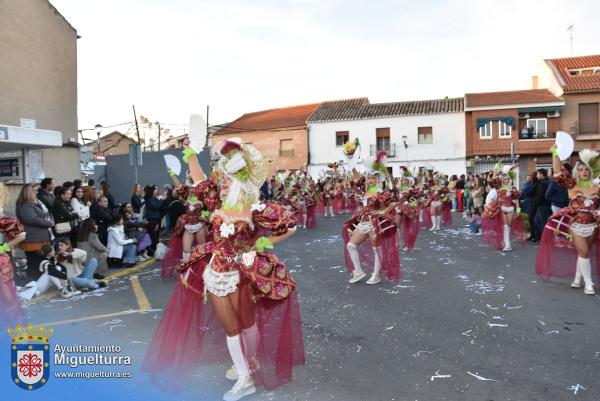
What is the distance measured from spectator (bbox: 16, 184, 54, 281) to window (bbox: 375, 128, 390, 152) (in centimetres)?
2812

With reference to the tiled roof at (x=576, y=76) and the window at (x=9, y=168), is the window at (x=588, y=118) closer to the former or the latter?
the tiled roof at (x=576, y=76)

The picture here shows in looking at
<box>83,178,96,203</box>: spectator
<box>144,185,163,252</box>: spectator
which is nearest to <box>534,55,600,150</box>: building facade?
<box>144,185,163,252</box>: spectator

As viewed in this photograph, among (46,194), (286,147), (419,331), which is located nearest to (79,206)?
(46,194)

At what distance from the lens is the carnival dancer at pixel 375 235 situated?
7.44 meters

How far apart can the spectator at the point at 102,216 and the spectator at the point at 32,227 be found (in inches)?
62.6

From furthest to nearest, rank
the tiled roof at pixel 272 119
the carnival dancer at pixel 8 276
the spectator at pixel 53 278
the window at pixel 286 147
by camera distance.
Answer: the tiled roof at pixel 272 119
the window at pixel 286 147
the spectator at pixel 53 278
the carnival dancer at pixel 8 276

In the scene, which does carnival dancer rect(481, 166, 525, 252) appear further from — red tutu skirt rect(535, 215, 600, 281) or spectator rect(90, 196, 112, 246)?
spectator rect(90, 196, 112, 246)

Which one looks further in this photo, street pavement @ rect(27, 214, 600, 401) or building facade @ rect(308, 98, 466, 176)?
building facade @ rect(308, 98, 466, 176)

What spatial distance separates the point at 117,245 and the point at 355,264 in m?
4.56

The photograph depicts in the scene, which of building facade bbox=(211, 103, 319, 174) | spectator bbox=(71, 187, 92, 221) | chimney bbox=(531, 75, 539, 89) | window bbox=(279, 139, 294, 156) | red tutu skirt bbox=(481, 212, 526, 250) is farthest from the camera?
window bbox=(279, 139, 294, 156)

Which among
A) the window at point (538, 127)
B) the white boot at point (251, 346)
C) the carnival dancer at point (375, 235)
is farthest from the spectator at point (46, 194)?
the window at point (538, 127)

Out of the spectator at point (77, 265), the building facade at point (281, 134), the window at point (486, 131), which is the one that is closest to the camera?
the spectator at point (77, 265)

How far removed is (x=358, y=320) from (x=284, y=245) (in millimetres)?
6245

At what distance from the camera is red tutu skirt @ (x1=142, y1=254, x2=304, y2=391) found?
11.9ft
